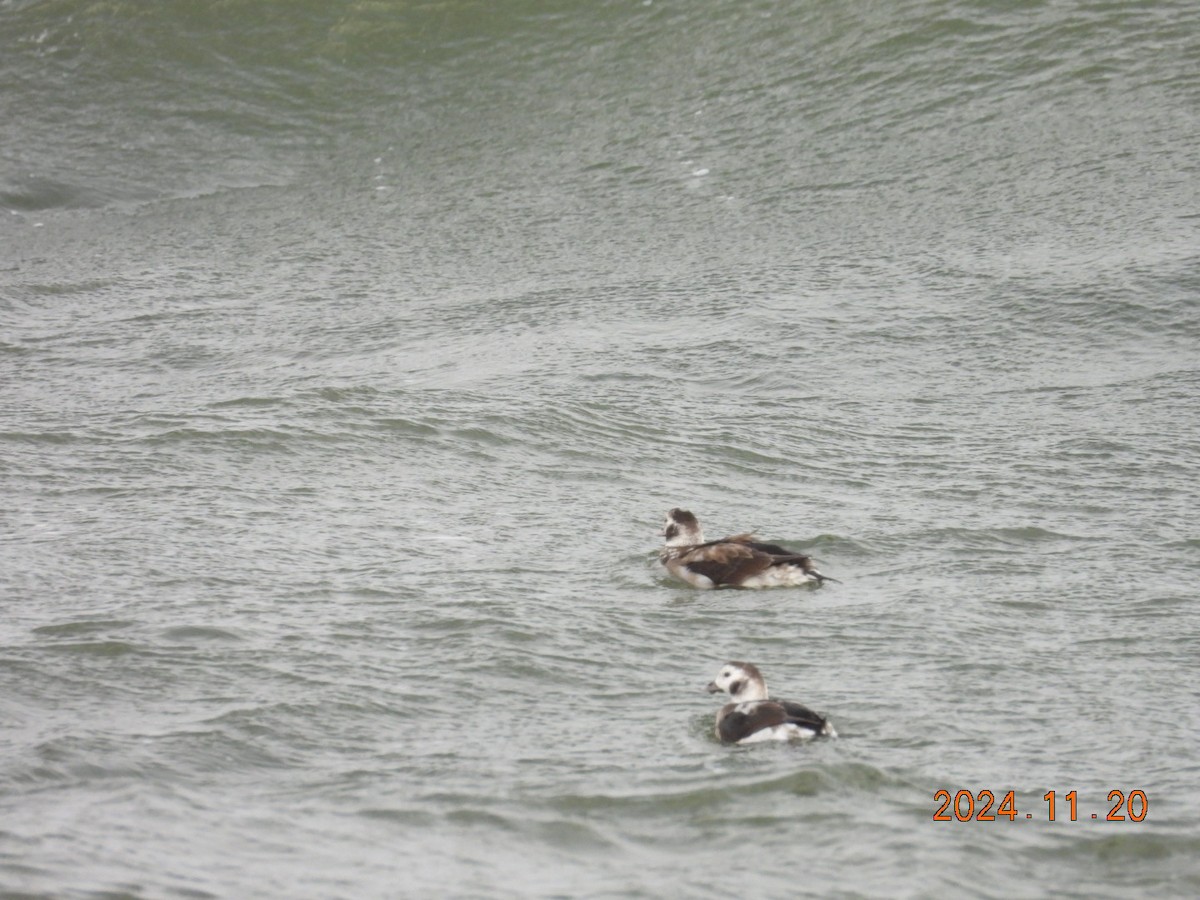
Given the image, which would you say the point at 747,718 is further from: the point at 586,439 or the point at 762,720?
the point at 586,439

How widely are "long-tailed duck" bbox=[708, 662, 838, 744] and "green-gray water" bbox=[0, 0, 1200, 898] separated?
68 mm

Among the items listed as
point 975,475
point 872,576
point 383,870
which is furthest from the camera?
point 975,475

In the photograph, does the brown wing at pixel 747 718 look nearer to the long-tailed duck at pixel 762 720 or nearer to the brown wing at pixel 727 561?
the long-tailed duck at pixel 762 720

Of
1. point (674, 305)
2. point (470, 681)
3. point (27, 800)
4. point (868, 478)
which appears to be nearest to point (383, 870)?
point (27, 800)

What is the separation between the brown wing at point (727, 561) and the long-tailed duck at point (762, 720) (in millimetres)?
1421

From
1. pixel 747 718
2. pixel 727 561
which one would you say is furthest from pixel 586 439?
pixel 747 718

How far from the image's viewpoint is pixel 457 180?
13609 mm

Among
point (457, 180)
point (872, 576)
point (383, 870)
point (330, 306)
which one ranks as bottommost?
point (383, 870)

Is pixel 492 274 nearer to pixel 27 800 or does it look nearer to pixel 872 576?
pixel 872 576

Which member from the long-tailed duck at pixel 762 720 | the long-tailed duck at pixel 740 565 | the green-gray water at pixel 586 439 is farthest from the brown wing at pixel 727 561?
the long-tailed duck at pixel 762 720

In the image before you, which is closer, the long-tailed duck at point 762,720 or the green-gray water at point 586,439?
the green-gray water at point 586,439

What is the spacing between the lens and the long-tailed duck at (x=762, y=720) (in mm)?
5164

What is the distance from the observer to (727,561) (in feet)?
22.9

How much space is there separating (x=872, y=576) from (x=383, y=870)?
3246 mm
